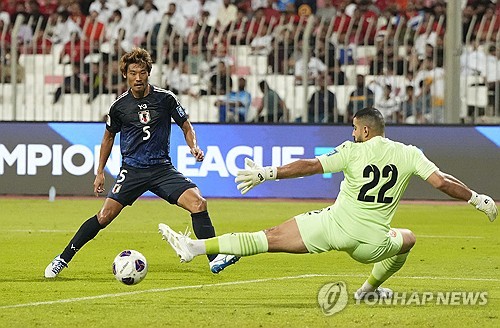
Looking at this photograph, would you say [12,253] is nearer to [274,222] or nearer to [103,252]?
[103,252]

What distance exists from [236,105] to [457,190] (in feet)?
42.8

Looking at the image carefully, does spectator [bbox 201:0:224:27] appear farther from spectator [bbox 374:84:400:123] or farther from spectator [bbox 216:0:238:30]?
spectator [bbox 374:84:400:123]

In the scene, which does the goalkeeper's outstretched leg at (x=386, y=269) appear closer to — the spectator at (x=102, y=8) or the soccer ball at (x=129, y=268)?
the soccer ball at (x=129, y=268)

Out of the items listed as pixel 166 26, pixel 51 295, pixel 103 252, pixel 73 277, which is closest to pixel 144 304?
pixel 51 295

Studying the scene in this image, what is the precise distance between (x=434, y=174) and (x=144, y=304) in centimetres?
248

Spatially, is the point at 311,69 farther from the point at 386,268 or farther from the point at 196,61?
the point at 386,268

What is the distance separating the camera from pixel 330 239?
866cm

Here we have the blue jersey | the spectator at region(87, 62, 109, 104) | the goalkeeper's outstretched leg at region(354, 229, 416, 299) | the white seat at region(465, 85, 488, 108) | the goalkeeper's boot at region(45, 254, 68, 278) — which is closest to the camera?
the goalkeeper's outstretched leg at region(354, 229, 416, 299)

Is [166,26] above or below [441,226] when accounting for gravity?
above

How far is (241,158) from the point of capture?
2038 centimetres

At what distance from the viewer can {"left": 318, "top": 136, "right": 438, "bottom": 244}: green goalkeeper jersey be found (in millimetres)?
8664

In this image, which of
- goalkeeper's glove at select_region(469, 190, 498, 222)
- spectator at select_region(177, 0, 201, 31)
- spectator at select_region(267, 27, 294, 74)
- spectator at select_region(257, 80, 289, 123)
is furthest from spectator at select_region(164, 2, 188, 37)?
goalkeeper's glove at select_region(469, 190, 498, 222)

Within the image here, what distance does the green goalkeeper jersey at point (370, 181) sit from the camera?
8.66 meters

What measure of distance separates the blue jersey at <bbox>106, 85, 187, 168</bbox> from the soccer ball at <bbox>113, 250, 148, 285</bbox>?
178 cm
